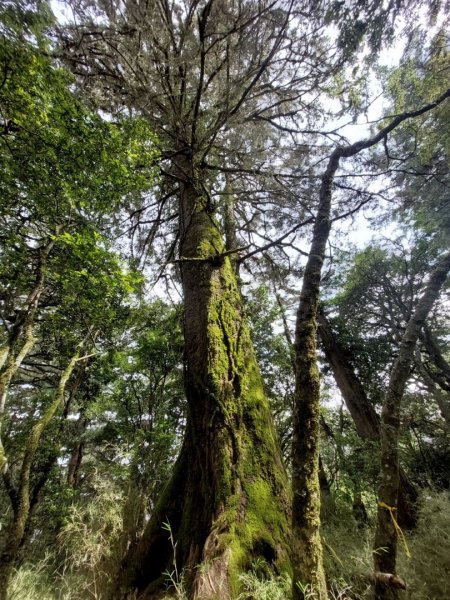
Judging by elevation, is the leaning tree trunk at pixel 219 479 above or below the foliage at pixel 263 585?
above

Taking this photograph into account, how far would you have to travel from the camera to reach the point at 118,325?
284 inches

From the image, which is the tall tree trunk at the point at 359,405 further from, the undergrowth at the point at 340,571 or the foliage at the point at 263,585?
the foliage at the point at 263,585

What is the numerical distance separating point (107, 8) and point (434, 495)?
9282 millimetres

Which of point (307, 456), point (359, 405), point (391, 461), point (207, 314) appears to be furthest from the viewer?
point (359, 405)

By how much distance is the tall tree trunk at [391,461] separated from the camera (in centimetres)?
162

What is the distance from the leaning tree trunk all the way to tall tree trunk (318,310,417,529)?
10.9 feet

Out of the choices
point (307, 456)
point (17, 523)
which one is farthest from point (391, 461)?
point (17, 523)

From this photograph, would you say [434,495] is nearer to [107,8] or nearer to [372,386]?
[372,386]

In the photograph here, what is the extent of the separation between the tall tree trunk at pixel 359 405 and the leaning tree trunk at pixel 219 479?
3.33 m

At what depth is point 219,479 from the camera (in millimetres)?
2090

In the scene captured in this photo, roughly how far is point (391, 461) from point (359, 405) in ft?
17.0

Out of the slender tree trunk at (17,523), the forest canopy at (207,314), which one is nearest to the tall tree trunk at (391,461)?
the forest canopy at (207,314)

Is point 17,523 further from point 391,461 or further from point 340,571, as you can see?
point 391,461

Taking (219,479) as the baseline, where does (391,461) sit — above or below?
above
